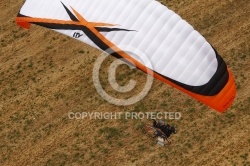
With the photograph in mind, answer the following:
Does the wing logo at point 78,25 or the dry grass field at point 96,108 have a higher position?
the wing logo at point 78,25

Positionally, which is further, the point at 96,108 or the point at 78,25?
the point at 96,108

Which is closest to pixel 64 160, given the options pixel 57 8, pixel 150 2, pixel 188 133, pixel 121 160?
pixel 121 160

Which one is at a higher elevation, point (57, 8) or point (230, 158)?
point (57, 8)

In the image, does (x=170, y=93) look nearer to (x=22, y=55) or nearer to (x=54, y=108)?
(x=54, y=108)

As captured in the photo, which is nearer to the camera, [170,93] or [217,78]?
[217,78]

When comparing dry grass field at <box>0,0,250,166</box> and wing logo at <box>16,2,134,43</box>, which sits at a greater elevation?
wing logo at <box>16,2,134,43</box>

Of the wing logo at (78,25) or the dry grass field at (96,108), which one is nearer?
the wing logo at (78,25)

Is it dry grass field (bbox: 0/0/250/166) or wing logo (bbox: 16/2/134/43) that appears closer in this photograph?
wing logo (bbox: 16/2/134/43)

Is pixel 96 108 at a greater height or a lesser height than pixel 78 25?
lesser
